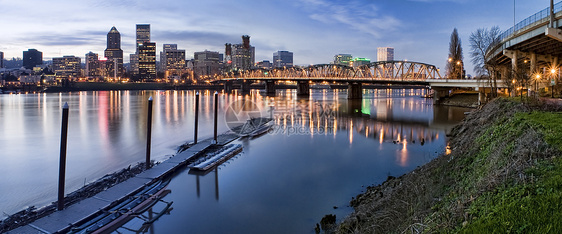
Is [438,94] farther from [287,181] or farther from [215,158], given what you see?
[287,181]

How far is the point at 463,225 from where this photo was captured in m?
6.69

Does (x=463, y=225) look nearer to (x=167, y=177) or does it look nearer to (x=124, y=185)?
(x=124, y=185)

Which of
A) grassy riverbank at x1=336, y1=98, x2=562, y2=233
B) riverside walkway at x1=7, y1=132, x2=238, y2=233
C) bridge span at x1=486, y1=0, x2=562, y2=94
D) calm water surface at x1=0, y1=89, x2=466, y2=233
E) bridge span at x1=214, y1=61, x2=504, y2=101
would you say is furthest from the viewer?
bridge span at x1=214, y1=61, x2=504, y2=101

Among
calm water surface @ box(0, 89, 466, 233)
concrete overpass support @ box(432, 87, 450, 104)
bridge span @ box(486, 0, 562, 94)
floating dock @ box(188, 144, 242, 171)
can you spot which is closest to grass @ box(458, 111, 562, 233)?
calm water surface @ box(0, 89, 466, 233)

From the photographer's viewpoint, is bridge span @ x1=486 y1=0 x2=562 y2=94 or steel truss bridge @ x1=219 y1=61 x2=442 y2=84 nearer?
bridge span @ x1=486 y1=0 x2=562 y2=94

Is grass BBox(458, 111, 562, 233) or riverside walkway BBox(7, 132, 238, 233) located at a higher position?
grass BBox(458, 111, 562, 233)

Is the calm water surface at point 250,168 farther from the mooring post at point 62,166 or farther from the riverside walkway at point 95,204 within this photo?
the mooring post at point 62,166

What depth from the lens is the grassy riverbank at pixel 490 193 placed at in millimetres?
6168

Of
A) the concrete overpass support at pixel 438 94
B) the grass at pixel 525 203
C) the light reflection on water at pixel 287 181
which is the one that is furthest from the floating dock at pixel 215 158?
the concrete overpass support at pixel 438 94

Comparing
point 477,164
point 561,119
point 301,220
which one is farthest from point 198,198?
point 561,119

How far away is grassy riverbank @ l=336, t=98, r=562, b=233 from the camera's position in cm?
617

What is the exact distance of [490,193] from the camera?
7684 mm

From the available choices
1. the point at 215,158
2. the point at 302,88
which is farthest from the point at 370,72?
the point at 215,158

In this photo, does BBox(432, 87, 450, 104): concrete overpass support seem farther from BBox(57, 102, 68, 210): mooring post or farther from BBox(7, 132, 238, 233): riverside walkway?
BBox(57, 102, 68, 210): mooring post
